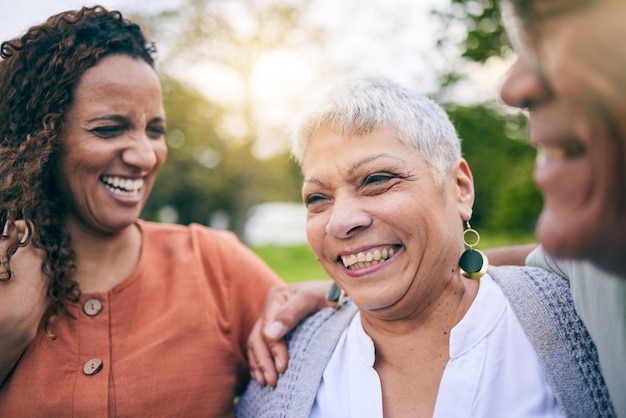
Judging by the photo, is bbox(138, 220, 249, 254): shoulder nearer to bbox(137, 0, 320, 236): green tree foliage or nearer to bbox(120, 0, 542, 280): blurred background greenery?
bbox(120, 0, 542, 280): blurred background greenery

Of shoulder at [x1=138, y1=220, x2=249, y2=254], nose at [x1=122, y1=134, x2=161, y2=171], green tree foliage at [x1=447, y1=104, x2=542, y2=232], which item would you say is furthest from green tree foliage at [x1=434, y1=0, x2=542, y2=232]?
nose at [x1=122, y1=134, x2=161, y2=171]

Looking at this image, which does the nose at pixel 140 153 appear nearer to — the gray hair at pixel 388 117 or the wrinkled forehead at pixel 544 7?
the gray hair at pixel 388 117

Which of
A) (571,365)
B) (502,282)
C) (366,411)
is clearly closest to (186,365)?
(366,411)

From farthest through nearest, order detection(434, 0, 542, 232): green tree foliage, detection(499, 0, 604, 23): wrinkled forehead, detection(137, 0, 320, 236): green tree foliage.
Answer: detection(137, 0, 320, 236): green tree foliage, detection(434, 0, 542, 232): green tree foliage, detection(499, 0, 604, 23): wrinkled forehead

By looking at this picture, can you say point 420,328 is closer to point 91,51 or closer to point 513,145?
point 91,51

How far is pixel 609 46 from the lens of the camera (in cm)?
104

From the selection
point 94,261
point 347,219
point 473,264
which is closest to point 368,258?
point 347,219

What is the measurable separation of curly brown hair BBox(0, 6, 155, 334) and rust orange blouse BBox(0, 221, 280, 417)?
0.18 m

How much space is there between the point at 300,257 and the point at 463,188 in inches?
498

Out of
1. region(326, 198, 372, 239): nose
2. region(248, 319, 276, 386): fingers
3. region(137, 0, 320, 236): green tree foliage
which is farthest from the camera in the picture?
region(137, 0, 320, 236): green tree foliage

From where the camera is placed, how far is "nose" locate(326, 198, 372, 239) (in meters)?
2.07

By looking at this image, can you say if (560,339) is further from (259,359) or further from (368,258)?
(259,359)

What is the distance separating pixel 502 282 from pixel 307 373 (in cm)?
93

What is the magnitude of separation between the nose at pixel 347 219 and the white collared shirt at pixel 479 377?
51 centimetres
